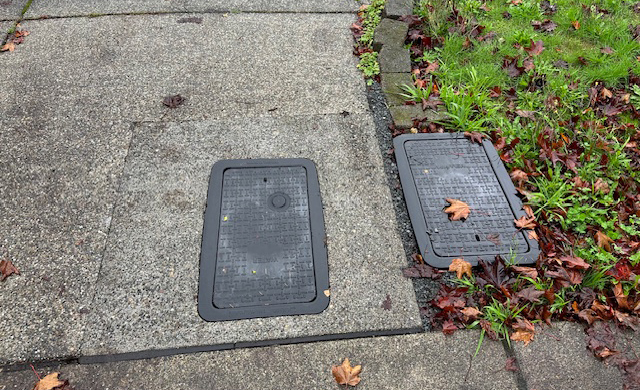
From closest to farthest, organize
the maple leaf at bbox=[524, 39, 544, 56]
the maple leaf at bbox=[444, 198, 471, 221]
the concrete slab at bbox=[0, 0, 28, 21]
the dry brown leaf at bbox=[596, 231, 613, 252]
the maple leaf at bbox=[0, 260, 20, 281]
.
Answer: the maple leaf at bbox=[0, 260, 20, 281] < the dry brown leaf at bbox=[596, 231, 613, 252] < the maple leaf at bbox=[444, 198, 471, 221] < the maple leaf at bbox=[524, 39, 544, 56] < the concrete slab at bbox=[0, 0, 28, 21]

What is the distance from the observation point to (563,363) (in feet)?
6.38

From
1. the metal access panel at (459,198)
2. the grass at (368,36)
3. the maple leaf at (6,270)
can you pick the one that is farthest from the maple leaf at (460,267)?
the maple leaf at (6,270)

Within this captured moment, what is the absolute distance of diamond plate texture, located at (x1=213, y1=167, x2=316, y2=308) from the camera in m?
2.13

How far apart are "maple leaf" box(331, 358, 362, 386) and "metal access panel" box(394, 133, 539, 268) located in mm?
718

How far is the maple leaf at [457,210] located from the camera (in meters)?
2.45

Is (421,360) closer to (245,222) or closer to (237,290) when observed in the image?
(237,290)

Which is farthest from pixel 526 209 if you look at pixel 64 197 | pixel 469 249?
pixel 64 197

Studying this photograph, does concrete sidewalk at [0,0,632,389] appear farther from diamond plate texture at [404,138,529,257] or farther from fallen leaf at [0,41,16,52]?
diamond plate texture at [404,138,529,257]

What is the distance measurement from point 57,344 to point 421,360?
1.69m

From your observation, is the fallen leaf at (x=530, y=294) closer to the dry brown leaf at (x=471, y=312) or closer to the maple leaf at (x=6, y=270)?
the dry brown leaf at (x=471, y=312)

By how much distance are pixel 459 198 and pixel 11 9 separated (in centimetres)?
426

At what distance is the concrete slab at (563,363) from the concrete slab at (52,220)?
6.90 feet

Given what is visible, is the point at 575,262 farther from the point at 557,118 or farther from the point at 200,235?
the point at 200,235

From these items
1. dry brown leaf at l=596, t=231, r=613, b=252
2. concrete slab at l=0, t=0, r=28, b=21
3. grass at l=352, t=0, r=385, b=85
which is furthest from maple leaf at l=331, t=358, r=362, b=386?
concrete slab at l=0, t=0, r=28, b=21
